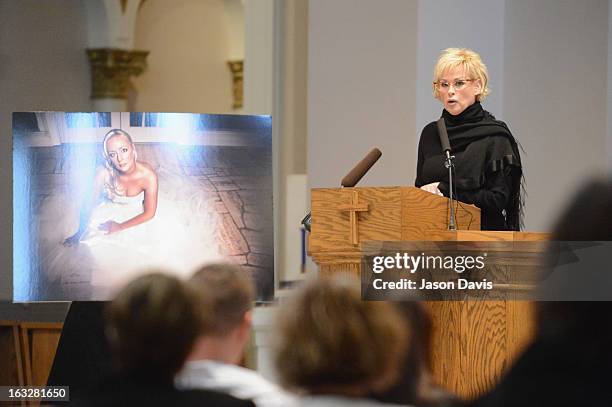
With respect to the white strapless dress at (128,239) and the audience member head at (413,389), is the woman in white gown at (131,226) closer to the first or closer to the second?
the white strapless dress at (128,239)

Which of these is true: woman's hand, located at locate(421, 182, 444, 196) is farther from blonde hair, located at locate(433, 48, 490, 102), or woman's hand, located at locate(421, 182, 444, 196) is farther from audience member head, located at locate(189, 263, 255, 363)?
audience member head, located at locate(189, 263, 255, 363)

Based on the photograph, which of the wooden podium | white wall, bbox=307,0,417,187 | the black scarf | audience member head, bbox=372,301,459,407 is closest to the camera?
audience member head, bbox=372,301,459,407

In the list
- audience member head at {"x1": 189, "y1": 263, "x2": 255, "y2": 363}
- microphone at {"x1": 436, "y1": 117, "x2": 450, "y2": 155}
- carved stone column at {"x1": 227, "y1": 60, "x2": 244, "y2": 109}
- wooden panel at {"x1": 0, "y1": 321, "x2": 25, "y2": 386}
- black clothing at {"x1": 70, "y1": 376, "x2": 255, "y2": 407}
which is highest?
carved stone column at {"x1": 227, "y1": 60, "x2": 244, "y2": 109}

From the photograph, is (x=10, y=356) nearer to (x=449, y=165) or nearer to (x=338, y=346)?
(x=449, y=165)

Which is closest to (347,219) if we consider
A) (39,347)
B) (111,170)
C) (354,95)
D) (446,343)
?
(446,343)

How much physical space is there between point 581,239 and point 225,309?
1.10 m

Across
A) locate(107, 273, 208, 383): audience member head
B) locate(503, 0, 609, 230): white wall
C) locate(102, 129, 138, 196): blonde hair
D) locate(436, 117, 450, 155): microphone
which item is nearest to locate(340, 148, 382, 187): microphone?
locate(436, 117, 450, 155): microphone

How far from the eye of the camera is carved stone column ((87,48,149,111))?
15.2 m

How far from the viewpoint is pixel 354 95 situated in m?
7.62

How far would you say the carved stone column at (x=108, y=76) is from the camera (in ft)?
50.0

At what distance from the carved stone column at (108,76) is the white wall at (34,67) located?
0.14m

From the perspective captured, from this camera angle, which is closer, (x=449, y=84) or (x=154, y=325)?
(x=154, y=325)

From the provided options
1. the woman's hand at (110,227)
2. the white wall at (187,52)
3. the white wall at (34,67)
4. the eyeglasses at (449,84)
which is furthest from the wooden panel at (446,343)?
the white wall at (187,52)

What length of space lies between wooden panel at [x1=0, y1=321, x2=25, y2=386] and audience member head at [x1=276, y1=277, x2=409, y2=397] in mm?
3858
